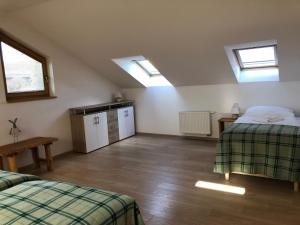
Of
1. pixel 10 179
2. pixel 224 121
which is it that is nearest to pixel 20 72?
pixel 10 179

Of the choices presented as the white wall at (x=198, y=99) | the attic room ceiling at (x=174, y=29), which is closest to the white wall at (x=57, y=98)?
the attic room ceiling at (x=174, y=29)

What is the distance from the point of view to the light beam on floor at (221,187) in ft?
8.71

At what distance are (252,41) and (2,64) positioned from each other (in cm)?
324

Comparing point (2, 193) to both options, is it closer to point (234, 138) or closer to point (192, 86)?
point (234, 138)

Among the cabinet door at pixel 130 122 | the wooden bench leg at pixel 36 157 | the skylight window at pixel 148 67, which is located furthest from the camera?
the cabinet door at pixel 130 122

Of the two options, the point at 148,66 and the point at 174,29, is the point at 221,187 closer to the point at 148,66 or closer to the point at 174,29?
the point at 174,29

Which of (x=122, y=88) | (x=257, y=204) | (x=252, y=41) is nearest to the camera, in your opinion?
(x=257, y=204)

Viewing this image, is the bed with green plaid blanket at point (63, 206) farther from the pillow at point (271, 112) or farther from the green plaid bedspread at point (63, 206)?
the pillow at point (271, 112)

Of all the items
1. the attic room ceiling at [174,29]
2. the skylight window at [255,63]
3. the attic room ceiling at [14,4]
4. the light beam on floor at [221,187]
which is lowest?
the light beam on floor at [221,187]

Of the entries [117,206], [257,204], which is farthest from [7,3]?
[257,204]

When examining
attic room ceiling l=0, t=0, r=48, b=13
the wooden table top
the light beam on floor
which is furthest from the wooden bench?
the light beam on floor

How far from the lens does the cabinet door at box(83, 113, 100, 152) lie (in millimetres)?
4246

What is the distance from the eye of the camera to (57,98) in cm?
413

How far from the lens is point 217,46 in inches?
136
